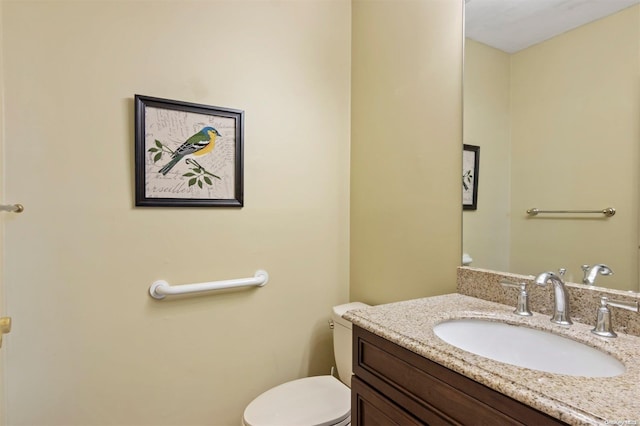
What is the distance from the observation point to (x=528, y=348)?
2.99 feet

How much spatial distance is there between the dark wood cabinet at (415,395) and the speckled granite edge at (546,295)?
0.50 m

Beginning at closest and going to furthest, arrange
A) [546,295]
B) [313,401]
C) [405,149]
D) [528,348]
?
[528,348], [546,295], [313,401], [405,149]

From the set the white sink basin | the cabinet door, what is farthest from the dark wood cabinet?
the white sink basin

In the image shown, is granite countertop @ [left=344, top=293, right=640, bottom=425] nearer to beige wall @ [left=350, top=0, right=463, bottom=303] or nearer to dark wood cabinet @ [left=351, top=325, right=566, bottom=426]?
dark wood cabinet @ [left=351, top=325, right=566, bottom=426]

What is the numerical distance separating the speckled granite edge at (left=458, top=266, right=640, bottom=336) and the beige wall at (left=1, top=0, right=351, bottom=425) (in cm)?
81

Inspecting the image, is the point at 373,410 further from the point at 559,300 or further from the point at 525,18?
the point at 525,18

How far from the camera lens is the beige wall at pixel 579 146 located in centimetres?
90

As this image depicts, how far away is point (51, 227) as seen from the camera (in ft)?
4.00

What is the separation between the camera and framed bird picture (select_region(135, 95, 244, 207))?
1.35 m

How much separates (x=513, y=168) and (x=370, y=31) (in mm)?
1098

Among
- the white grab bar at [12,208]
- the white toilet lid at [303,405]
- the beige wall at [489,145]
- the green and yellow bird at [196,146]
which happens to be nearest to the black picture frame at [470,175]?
the beige wall at [489,145]

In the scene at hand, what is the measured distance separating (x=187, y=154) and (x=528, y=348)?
57.1 inches

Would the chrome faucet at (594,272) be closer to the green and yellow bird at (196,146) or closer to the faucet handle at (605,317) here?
the faucet handle at (605,317)

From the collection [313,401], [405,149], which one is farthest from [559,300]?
[313,401]
